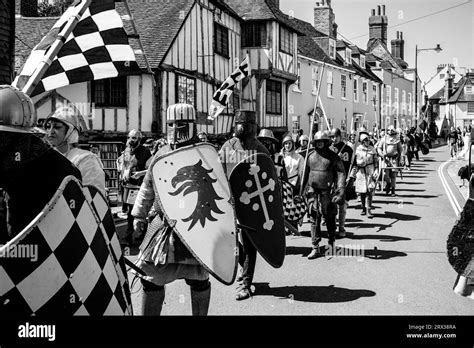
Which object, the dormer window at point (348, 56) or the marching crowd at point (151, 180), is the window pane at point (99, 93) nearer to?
the marching crowd at point (151, 180)

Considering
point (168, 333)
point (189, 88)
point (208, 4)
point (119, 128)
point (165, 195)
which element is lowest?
point (168, 333)

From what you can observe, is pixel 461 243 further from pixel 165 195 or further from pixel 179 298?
pixel 179 298

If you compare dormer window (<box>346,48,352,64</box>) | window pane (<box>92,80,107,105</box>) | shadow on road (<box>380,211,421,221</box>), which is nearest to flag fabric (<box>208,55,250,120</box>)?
shadow on road (<box>380,211,421,221</box>)

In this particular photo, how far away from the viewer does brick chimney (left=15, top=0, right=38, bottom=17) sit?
56.3ft

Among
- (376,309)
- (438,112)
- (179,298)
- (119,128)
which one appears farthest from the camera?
Result: (438,112)

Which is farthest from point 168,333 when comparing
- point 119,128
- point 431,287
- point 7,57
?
point 119,128

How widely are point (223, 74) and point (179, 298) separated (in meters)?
14.3

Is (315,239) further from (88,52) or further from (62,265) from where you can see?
(62,265)

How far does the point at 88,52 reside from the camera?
358cm

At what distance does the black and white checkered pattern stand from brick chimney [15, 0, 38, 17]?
543 inches

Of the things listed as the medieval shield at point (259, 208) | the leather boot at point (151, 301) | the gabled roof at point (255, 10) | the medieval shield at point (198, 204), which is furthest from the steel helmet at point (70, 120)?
the gabled roof at point (255, 10)

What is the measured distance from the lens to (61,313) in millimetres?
2201

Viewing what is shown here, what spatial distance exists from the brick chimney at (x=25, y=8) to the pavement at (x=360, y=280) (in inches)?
512

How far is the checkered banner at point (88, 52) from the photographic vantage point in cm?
346
